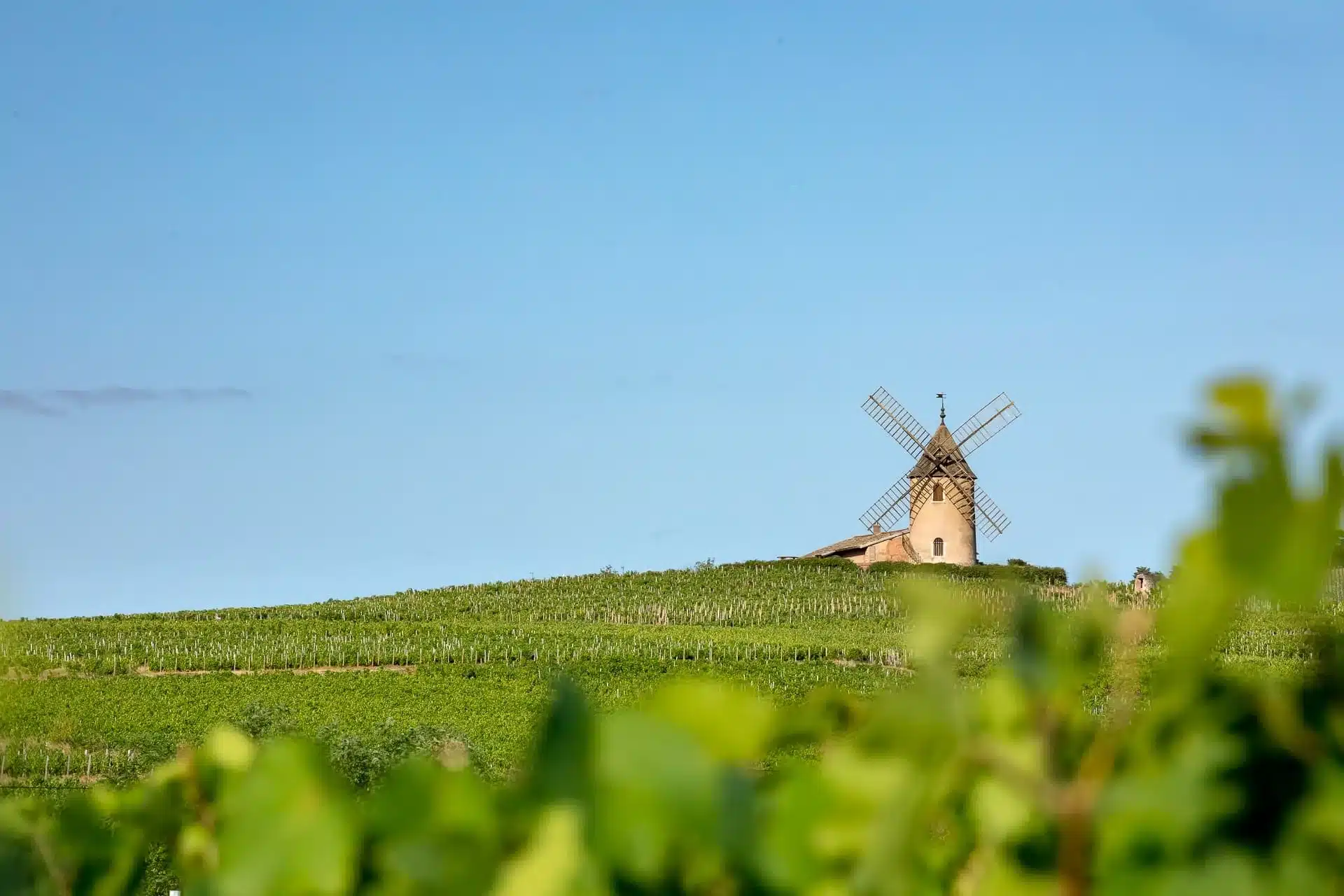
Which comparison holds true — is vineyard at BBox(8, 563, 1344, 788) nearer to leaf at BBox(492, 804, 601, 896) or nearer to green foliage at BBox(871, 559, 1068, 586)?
green foliage at BBox(871, 559, 1068, 586)

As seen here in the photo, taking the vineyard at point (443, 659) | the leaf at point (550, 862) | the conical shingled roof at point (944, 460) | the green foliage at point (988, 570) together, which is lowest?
the leaf at point (550, 862)

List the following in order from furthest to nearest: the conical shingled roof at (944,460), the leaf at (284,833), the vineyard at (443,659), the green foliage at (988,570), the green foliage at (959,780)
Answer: the conical shingled roof at (944,460)
the green foliage at (988,570)
the vineyard at (443,659)
the leaf at (284,833)
the green foliage at (959,780)

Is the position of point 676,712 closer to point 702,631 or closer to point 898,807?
point 898,807

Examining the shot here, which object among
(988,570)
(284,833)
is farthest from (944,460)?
(284,833)

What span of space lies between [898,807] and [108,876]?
47 centimetres

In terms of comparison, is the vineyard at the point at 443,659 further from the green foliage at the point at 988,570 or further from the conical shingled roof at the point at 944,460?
the conical shingled roof at the point at 944,460

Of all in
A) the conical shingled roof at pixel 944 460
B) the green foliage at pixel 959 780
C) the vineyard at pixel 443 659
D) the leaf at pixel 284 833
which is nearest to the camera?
the green foliage at pixel 959 780

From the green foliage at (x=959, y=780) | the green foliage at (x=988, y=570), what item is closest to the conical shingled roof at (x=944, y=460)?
the green foliage at (x=988, y=570)

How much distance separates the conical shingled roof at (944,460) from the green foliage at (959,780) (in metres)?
41.7

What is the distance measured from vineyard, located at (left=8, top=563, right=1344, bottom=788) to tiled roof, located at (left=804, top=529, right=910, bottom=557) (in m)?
1.15

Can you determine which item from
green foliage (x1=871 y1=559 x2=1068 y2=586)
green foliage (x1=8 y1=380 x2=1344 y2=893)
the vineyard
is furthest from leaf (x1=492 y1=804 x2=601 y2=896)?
green foliage (x1=871 y1=559 x2=1068 y2=586)

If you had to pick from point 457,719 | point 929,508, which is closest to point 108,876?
point 457,719

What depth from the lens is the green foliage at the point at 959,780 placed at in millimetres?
397

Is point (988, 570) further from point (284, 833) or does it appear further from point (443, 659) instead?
point (284, 833)
